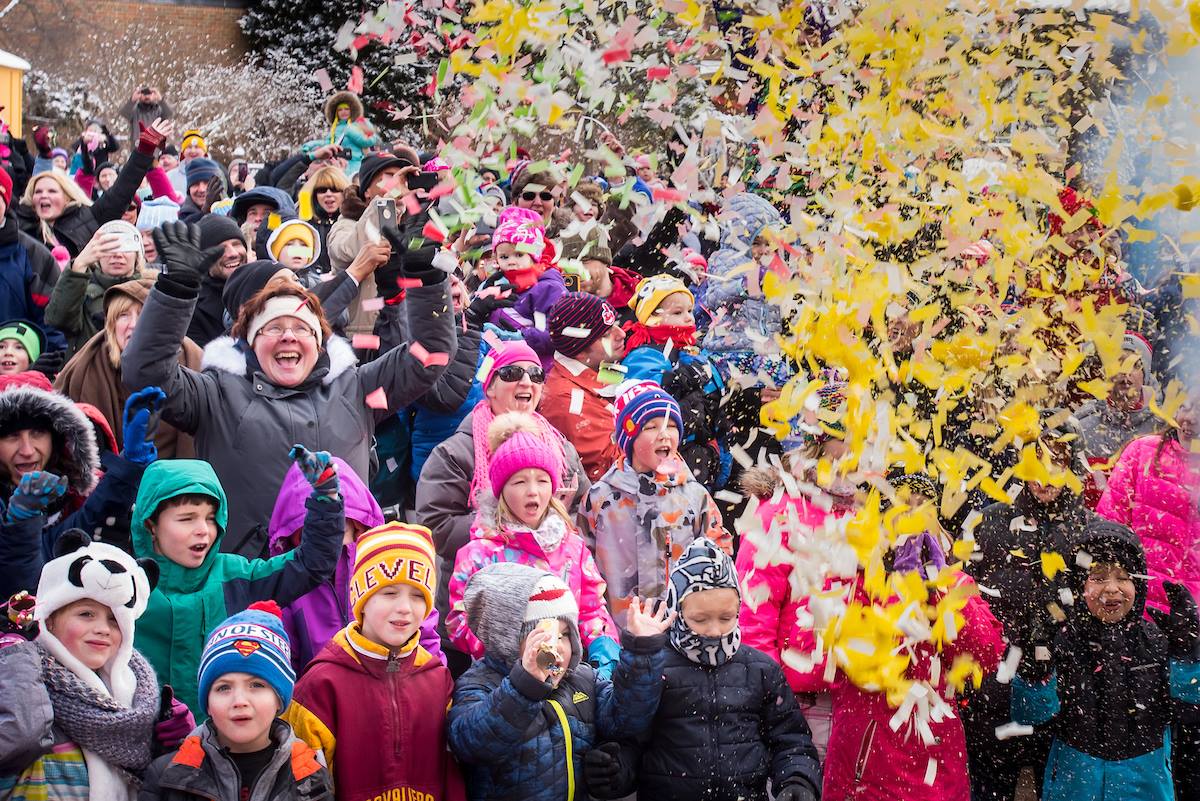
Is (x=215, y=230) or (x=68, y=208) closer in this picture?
(x=215, y=230)

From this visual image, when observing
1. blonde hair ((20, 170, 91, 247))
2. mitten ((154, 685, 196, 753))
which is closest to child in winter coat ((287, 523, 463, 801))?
mitten ((154, 685, 196, 753))

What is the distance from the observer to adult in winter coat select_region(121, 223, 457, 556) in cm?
470

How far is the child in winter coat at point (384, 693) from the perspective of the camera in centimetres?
403

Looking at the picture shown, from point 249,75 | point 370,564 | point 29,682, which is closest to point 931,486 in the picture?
point 370,564

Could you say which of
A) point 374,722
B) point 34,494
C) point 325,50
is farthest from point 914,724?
Result: point 325,50

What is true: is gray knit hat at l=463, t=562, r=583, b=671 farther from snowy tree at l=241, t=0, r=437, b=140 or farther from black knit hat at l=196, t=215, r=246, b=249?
snowy tree at l=241, t=0, r=437, b=140

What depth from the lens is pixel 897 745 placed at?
462cm

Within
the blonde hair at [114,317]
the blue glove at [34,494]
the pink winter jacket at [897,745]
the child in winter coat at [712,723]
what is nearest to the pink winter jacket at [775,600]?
the pink winter jacket at [897,745]

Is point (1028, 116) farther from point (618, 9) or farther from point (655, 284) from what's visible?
point (655, 284)

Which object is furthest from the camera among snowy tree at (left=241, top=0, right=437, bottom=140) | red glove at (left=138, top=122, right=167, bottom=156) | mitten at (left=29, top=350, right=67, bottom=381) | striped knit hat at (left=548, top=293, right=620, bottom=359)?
snowy tree at (left=241, top=0, right=437, bottom=140)

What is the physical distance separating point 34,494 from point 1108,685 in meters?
3.55

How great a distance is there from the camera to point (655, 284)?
22.0 ft

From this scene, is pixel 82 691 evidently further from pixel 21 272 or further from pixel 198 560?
pixel 21 272

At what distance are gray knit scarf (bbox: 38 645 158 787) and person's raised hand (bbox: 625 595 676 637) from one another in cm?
140
